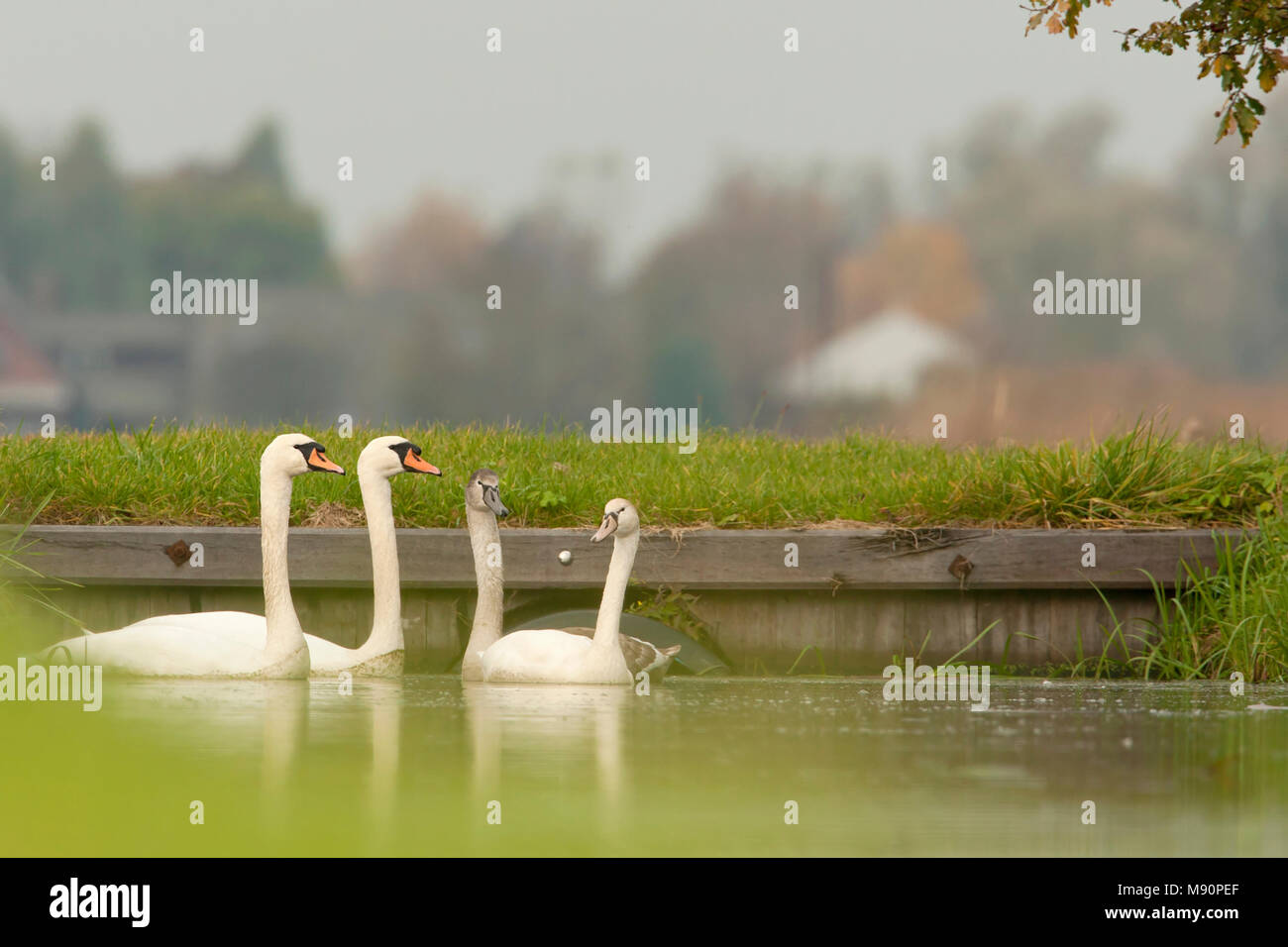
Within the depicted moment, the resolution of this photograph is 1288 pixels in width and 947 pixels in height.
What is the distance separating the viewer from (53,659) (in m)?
7.89

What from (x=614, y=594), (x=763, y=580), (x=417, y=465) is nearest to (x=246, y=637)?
(x=417, y=465)

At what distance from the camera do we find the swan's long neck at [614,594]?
781cm

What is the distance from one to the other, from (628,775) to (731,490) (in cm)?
485

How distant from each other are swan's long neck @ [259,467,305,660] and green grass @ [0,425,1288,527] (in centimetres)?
162

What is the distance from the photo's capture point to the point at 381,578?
8.35 meters

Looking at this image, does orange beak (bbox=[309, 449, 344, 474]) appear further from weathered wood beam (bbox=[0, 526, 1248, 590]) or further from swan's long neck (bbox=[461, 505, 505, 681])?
weathered wood beam (bbox=[0, 526, 1248, 590])

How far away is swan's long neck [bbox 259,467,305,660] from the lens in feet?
25.5

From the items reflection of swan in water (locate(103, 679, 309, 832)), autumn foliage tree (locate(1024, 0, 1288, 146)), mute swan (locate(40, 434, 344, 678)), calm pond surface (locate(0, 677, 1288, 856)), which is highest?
autumn foliage tree (locate(1024, 0, 1288, 146))

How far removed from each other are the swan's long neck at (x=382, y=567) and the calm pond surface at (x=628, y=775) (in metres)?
0.81

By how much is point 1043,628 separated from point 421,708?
4359mm

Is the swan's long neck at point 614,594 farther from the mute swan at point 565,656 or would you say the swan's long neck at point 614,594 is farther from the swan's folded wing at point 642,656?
the swan's folded wing at point 642,656

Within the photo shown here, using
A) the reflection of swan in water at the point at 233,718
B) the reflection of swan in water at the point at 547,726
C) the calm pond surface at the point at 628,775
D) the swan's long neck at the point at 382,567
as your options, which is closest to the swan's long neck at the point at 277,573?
the reflection of swan in water at the point at 233,718

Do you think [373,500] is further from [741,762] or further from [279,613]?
[741,762]

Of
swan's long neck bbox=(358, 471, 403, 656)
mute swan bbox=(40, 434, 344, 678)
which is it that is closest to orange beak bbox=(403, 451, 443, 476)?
swan's long neck bbox=(358, 471, 403, 656)
